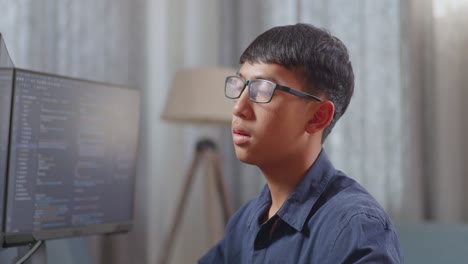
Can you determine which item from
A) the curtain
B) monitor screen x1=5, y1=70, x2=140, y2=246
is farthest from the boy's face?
the curtain

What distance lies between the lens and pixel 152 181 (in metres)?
2.86

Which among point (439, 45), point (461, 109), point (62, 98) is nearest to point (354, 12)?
point (439, 45)

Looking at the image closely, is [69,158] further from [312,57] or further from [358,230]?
[358,230]

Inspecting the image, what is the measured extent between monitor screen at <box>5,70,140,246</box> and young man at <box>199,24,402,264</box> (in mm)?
459

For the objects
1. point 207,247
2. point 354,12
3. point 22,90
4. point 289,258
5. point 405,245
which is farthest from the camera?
point 207,247

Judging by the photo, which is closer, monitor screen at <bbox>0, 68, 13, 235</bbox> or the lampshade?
monitor screen at <bbox>0, 68, 13, 235</bbox>

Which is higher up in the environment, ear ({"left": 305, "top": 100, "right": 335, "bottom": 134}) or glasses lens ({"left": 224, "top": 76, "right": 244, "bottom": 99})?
glasses lens ({"left": 224, "top": 76, "right": 244, "bottom": 99})

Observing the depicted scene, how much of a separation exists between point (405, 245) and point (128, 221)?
890 mm

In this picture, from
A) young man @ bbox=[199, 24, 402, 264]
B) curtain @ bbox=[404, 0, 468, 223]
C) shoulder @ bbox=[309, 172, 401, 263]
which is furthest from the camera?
curtain @ bbox=[404, 0, 468, 223]

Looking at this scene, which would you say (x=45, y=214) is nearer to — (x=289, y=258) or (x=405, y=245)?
(x=289, y=258)

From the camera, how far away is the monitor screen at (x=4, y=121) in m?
1.21

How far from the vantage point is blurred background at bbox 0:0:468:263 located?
→ 7.92 ft

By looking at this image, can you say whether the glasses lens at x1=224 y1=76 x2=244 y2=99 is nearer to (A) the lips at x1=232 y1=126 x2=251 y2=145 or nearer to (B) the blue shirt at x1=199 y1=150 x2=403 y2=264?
(A) the lips at x1=232 y1=126 x2=251 y2=145

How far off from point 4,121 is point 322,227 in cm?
70
